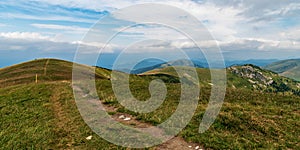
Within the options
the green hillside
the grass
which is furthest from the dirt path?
the grass

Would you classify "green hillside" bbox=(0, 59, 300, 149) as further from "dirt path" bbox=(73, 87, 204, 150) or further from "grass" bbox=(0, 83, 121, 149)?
"dirt path" bbox=(73, 87, 204, 150)

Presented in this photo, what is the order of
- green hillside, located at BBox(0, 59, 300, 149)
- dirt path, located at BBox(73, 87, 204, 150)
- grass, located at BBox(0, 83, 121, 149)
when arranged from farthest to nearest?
1. grass, located at BBox(0, 83, 121, 149)
2. green hillside, located at BBox(0, 59, 300, 149)
3. dirt path, located at BBox(73, 87, 204, 150)

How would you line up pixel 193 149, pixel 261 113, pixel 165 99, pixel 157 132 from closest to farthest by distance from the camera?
pixel 193 149 < pixel 157 132 < pixel 261 113 < pixel 165 99

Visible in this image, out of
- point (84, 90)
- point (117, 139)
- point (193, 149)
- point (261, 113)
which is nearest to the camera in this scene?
point (193, 149)

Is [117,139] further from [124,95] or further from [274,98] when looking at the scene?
[274,98]

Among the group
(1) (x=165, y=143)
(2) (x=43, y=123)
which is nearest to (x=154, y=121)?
(1) (x=165, y=143)

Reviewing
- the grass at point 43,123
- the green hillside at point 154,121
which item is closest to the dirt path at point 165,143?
the green hillside at point 154,121

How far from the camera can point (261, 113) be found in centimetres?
A: 2098

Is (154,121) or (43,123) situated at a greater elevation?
(154,121)

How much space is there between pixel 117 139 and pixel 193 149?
197 inches

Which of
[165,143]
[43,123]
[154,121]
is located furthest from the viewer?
[43,123]

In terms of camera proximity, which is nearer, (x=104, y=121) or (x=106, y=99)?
(x=104, y=121)

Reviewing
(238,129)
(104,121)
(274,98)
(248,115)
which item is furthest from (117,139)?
(274,98)

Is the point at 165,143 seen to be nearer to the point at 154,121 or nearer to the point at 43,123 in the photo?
the point at 154,121
